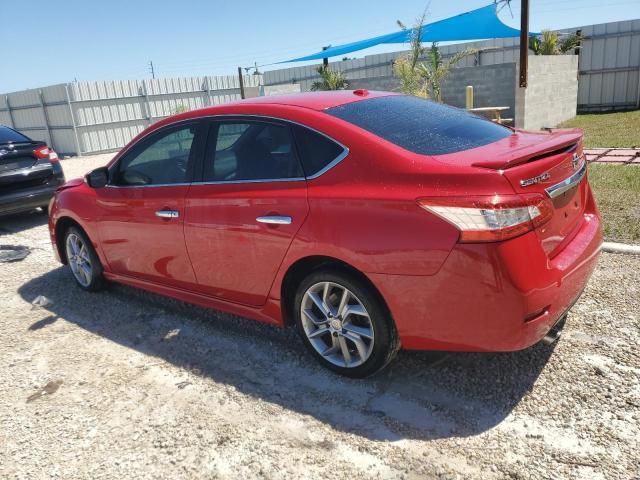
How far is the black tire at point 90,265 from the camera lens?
4898mm

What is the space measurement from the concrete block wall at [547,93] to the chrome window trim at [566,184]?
10837 mm

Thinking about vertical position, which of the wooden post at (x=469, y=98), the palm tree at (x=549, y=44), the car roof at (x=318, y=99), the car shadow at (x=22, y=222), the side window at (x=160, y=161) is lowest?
the car shadow at (x=22, y=222)

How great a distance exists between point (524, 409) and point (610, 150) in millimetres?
8453

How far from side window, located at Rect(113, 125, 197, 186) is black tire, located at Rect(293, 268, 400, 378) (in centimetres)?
130

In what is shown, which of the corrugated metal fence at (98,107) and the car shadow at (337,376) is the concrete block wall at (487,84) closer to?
Answer: the corrugated metal fence at (98,107)

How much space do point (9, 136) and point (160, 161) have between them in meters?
5.52

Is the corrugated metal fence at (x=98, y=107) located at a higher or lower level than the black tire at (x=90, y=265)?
higher

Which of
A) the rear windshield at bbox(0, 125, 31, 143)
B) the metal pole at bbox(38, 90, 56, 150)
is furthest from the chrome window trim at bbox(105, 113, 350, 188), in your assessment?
the metal pole at bbox(38, 90, 56, 150)

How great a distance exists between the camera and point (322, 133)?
10.3 feet

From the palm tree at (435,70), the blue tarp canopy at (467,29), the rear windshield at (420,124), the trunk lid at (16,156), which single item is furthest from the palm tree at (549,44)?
the rear windshield at (420,124)

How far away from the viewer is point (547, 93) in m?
15.0

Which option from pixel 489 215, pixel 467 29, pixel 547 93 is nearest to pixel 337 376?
pixel 489 215

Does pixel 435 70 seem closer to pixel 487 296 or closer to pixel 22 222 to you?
pixel 22 222

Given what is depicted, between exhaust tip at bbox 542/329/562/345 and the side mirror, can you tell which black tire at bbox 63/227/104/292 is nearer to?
the side mirror
